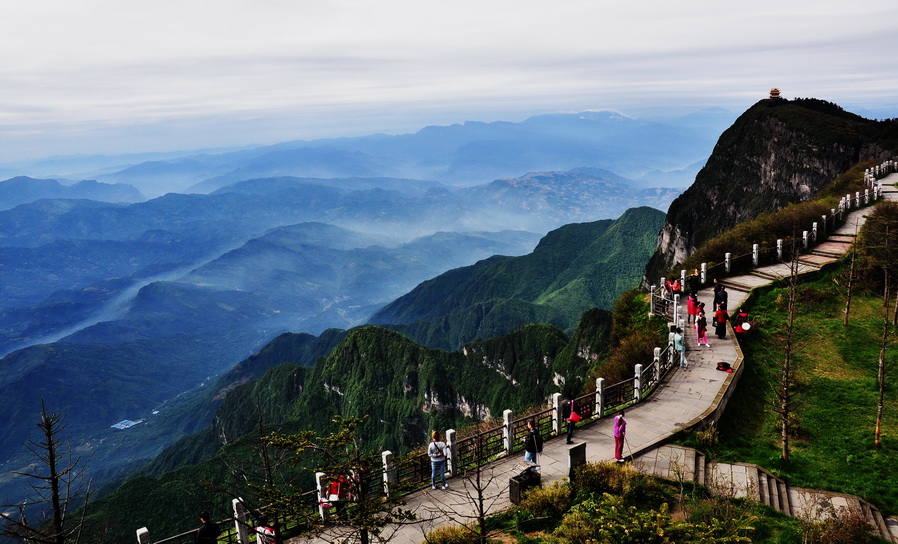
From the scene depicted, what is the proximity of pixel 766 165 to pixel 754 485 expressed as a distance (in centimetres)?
11844

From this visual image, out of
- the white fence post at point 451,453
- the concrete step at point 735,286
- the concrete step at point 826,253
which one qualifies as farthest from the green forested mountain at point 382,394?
the white fence post at point 451,453

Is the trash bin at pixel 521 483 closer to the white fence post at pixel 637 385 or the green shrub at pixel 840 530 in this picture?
the green shrub at pixel 840 530

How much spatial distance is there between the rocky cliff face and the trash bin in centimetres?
8048

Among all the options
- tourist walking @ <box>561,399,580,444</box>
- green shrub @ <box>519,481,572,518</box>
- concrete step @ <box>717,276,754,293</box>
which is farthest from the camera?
concrete step @ <box>717,276,754,293</box>

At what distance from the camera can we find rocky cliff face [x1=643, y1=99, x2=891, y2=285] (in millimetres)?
91938

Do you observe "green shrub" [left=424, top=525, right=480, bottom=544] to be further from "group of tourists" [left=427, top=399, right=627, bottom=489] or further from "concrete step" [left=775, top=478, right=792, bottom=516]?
"concrete step" [left=775, top=478, right=792, bottom=516]

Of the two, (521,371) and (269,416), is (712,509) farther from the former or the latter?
(269,416)

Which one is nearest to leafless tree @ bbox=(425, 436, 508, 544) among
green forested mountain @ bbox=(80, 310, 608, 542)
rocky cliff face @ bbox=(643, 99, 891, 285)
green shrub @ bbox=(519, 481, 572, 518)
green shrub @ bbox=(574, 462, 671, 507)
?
green shrub @ bbox=(519, 481, 572, 518)

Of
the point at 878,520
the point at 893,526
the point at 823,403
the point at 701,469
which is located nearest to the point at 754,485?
the point at 701,469

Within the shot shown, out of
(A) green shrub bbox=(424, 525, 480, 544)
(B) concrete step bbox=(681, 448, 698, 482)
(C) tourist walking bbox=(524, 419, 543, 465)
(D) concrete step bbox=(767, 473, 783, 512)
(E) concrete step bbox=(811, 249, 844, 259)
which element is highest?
(E) concrete step bbox=(811, 249, 844, 259)

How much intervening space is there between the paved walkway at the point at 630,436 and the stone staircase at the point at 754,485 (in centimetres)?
63

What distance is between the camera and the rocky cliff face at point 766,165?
9194 centimetres

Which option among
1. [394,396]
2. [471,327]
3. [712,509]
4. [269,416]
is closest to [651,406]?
[712,509]

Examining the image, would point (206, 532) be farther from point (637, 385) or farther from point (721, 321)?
point (721, 321)
